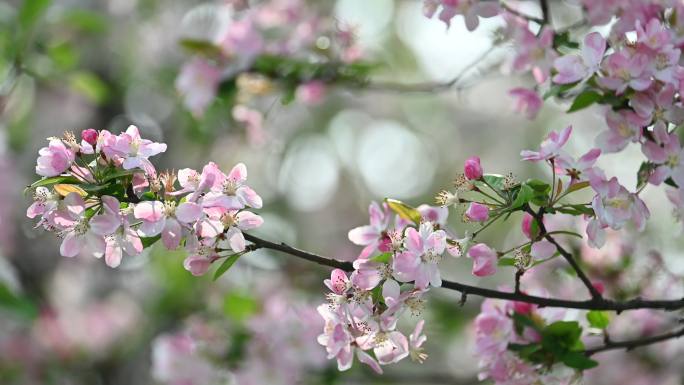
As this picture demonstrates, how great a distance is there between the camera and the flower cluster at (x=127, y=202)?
1.12 meters

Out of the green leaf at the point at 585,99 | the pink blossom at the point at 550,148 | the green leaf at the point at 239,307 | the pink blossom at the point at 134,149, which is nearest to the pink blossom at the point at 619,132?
the green leaf at the point at 585,99

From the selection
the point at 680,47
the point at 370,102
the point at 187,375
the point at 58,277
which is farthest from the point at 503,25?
the point at 370,102

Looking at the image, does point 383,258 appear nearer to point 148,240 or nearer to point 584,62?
point 148,240

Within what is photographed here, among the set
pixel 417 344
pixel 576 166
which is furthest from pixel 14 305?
pixel 576 166

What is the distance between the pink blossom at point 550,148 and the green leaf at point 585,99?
6.4 inches

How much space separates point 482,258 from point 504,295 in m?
0.06

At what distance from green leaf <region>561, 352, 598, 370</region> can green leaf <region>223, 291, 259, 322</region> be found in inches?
54.4

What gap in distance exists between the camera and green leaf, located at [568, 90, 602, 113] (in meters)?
1.33

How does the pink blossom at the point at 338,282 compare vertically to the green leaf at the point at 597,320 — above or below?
above

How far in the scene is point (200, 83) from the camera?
219 cm

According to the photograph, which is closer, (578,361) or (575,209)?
(575,209)

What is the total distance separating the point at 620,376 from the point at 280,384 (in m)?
0.95

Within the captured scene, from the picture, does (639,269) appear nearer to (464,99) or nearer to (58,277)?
(464,99)

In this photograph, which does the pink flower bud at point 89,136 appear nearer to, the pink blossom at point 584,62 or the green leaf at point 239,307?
the pink blossom at point 584,62
